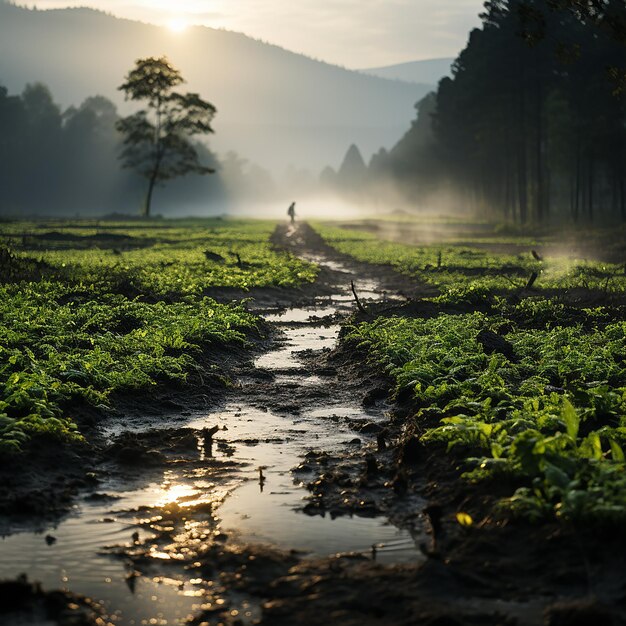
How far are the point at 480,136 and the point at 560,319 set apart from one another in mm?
57602

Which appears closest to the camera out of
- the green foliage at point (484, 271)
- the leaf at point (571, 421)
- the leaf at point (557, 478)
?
the leaf at point (557, 478)

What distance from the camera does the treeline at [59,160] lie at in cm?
13550

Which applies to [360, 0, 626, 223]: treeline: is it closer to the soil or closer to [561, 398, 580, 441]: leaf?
the soil

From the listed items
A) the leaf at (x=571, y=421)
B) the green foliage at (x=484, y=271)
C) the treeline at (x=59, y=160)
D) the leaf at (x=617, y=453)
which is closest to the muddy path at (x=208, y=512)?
the leaf at (x=571, y=421)

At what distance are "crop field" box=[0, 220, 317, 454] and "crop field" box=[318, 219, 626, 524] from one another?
3.00 metres

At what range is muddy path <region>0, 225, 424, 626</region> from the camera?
583cm

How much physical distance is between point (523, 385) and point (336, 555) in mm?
4878

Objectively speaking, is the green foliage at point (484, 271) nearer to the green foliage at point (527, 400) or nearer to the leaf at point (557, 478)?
the green foliage at point (527, 400)

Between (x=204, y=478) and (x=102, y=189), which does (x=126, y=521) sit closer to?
(x=204, y=478)

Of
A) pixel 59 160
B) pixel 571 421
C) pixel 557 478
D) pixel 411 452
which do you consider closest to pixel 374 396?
pixel 411 452

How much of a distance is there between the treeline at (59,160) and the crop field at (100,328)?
371 feet

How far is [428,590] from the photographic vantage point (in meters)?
5.78

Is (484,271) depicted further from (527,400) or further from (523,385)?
(527,400)

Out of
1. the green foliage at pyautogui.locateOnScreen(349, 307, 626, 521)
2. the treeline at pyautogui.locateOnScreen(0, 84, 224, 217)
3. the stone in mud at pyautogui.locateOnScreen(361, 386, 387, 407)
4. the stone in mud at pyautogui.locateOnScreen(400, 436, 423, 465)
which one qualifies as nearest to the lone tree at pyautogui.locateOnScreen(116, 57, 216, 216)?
the treeline at pyautogui.locateOnScreen(0, 84, 224, 217)
